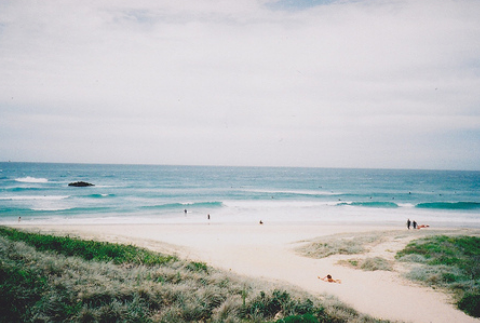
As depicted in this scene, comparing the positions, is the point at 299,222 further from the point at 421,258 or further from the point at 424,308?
the point at 424,308

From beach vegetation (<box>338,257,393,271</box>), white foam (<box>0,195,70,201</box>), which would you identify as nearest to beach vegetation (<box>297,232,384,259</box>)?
beach vegetation (<box>338,257,393,271</box>)

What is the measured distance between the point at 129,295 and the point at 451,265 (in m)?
12.0

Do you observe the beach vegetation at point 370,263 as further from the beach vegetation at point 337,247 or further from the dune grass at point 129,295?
the dune grass at point 129,295

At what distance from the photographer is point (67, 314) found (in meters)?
4.49

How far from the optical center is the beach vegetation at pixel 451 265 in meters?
8.38

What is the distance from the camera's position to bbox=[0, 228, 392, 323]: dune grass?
4.56 meters

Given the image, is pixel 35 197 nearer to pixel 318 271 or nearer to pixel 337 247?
pixel 337 247

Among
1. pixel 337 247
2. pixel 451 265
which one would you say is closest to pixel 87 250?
pixel 337 247

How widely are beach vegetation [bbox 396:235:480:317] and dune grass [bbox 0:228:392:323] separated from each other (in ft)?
15.2

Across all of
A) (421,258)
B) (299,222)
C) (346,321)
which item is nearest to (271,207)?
(299,222)

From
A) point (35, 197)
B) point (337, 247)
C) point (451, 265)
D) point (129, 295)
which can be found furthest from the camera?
point (35, 197)

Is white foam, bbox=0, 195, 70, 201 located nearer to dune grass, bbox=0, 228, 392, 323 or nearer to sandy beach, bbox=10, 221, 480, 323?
sandy beach, bbox=10, 221, 480, 323

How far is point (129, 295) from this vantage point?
5.34m

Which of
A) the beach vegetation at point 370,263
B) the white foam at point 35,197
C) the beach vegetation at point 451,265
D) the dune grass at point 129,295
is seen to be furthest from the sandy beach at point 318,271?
the white foam at point 35,197
